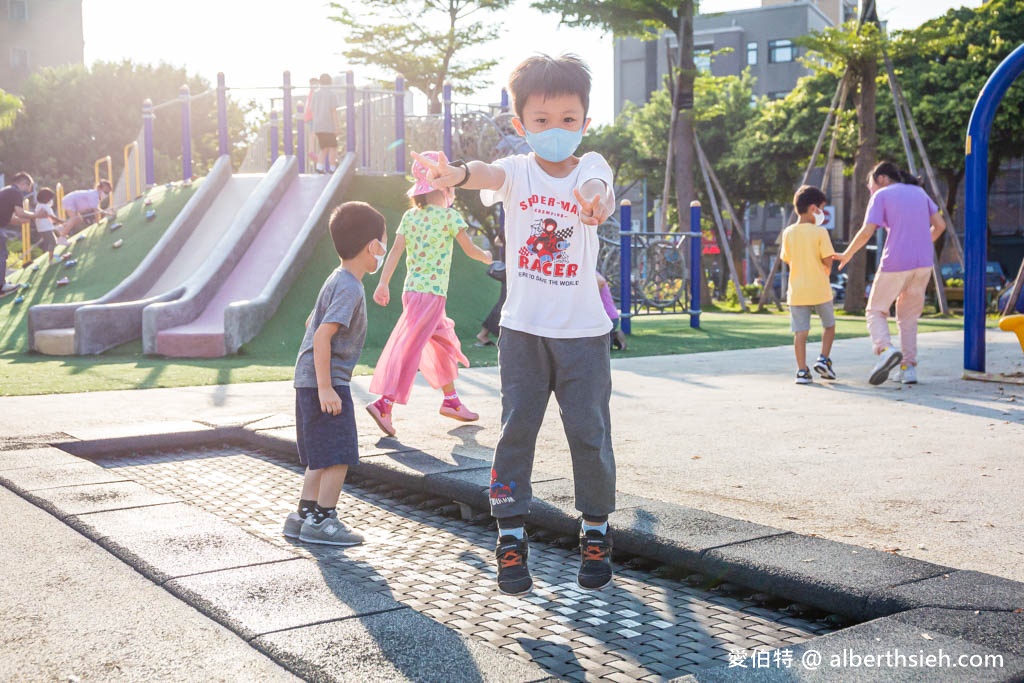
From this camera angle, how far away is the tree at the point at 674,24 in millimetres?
23531

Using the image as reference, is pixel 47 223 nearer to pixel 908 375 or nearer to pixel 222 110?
pixel 222 110

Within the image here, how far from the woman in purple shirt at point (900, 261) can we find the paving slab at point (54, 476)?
238 inches

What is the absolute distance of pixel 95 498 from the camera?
430 cm

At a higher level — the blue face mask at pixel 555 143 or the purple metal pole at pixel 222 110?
the purple metal pole at pixel 222 110

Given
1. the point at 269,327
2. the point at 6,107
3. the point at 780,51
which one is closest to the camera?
the point at 269,327

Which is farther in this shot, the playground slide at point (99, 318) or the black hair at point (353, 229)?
the playground slide at point (99, 318)

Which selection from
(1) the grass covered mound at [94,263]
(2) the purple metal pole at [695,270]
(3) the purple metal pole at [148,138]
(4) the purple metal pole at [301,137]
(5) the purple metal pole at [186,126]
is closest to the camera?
(1) the grass covered mound at [94,263]

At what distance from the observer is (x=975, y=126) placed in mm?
8781

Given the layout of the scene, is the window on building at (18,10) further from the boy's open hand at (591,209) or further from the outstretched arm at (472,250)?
the boy's open hand at (591,209)

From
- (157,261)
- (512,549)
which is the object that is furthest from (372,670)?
(157,261)

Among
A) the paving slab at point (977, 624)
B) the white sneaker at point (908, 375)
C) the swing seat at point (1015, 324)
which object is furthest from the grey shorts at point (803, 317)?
the paving slab at point (977, 624)

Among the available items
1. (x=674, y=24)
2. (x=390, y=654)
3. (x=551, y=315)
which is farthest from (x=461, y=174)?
(x=674, y=24)

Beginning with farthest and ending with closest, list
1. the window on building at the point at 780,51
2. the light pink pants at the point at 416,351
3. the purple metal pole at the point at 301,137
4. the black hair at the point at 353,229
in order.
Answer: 1. the window on building at the point at 780,51
2. the purple metal pole at the point at 301,137
3. the light pink pants at the point at 416,351
4. the black hair at the point at 353,229

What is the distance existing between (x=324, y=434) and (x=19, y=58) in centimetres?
6382
